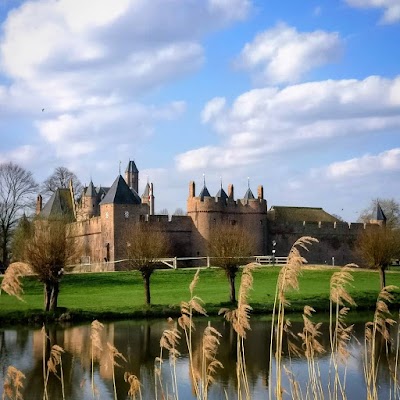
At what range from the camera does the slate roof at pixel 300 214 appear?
60906 millimetres

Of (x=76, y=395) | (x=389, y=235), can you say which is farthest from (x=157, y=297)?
(x=76, y=395)

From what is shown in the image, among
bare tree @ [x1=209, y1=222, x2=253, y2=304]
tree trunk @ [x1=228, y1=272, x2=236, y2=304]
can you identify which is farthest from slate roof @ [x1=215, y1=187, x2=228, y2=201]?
tree trunk @ [x1=228, y1=272, x2=236, y2=304]

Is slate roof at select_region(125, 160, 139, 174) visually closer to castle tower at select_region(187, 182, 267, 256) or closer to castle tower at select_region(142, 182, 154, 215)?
castle tower at select_region(142, 182, 154, 215)

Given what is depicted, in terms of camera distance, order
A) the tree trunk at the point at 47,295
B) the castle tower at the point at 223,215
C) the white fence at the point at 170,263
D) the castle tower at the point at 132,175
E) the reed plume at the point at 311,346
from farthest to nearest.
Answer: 1. the castle tower at the point at 132,175
2. the castle tower at the point at 223,215
3. the white fence at the point at 170,263
4. the tree trunk at the point at 47,295
5. the reed plume at the point at 311,346

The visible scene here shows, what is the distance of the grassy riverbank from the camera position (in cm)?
2758

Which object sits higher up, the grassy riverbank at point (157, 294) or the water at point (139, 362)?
the grassy riverbank at point (157, 294)

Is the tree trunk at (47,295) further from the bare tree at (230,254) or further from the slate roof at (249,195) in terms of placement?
the slate roof at (249,195)

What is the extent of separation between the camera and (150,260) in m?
31.4

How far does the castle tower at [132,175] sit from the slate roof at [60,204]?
14.5m

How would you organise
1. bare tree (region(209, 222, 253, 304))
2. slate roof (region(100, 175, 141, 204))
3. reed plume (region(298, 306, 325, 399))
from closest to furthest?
reed plume (region(298, 306, 325, 399)) → bare tree (region(209, 222, 253, 304)) → slate roof (region(100, 175, 141, 204))

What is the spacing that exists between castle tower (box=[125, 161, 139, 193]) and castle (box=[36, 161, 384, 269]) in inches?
387

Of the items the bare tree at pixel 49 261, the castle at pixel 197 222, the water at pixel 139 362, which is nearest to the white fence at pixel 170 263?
the castle at pixel 197 222

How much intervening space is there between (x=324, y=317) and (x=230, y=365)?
11.8 m

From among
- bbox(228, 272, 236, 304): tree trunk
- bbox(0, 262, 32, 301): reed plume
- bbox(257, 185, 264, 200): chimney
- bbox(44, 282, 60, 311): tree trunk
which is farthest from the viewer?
bbox(257, 185, 264, 200): chimney
